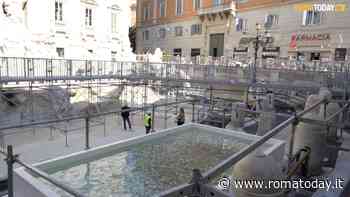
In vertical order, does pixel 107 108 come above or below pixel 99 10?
below

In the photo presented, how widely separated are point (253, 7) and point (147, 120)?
22.7m

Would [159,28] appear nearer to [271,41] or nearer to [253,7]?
[253,7]

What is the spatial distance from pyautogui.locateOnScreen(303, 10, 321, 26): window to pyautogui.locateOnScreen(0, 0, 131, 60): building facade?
1756 cm

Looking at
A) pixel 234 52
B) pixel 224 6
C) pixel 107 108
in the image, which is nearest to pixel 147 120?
pixel 107 108

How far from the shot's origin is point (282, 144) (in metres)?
6.68

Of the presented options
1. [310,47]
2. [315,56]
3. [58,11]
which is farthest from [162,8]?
[315,56]

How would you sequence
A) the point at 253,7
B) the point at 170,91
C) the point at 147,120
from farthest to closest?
the point at 253,7
the point at 170,91
the point at 147,120

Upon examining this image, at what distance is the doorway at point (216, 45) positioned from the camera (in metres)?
34.9

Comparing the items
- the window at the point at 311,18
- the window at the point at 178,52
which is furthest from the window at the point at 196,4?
the window at the point at 311,18

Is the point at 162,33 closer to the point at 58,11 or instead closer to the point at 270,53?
the point at 270,53

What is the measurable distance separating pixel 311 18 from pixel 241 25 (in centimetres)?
845

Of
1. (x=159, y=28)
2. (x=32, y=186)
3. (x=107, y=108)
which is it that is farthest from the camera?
(x=159, y=28)

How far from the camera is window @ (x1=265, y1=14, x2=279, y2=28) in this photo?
27828 millimetres

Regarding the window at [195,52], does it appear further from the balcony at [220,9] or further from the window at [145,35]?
the window at [145,35]
